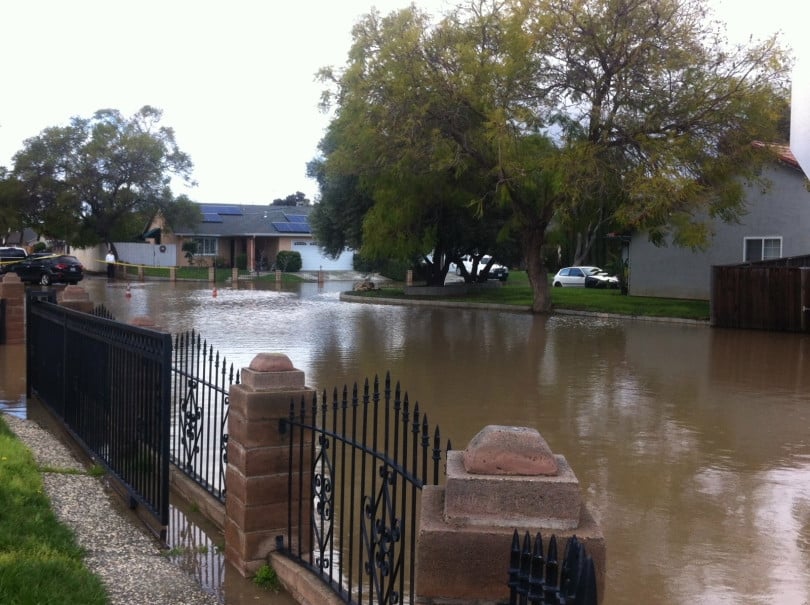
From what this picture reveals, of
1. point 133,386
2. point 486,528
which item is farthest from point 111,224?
point 486,528

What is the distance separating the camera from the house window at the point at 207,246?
59.7 meters

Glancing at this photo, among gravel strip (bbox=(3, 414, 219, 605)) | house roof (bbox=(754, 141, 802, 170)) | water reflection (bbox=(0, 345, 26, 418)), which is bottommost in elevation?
gravel strip (bbox=(3, 414, 219, 605))

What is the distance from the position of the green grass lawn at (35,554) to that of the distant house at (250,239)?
171ft

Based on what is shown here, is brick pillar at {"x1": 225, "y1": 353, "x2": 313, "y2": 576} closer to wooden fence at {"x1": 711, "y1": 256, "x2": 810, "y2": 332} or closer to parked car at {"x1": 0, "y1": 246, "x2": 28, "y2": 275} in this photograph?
wooden fence at {"x1": 711, "y1": 256, "x2": 810, "y2": 332}

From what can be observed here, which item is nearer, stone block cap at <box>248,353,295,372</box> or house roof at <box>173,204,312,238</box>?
Answer: stone block cap at <box>248,353,295,372</box>

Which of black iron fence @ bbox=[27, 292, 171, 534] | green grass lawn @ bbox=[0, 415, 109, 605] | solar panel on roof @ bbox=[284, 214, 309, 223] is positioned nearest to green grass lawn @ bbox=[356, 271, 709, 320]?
black iron fence @ bbox=[27, 292, 171, 534]

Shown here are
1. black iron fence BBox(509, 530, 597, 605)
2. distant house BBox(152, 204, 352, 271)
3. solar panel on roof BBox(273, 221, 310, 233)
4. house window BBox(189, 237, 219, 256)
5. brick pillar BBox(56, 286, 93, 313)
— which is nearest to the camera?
black iron fence BBox(509, 530, 597, 605)

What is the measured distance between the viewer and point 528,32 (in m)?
23.5

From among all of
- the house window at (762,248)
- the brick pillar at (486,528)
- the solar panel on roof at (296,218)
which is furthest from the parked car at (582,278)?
the brick pillar at (486,528)

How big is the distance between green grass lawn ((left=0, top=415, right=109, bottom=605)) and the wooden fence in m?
19.9

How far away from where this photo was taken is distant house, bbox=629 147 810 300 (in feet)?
90.6

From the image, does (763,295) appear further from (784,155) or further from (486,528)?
(486,528)

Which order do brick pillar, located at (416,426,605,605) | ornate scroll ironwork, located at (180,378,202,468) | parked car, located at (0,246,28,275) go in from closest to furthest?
1. brick pillar, located at (416,426,605,605)
2. ornate scroll ironwork, located at (180,378,202,468)
3. parked car, located at (0,246,28,275)

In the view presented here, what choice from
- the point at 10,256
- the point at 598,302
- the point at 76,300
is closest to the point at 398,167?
the point at 598,302
